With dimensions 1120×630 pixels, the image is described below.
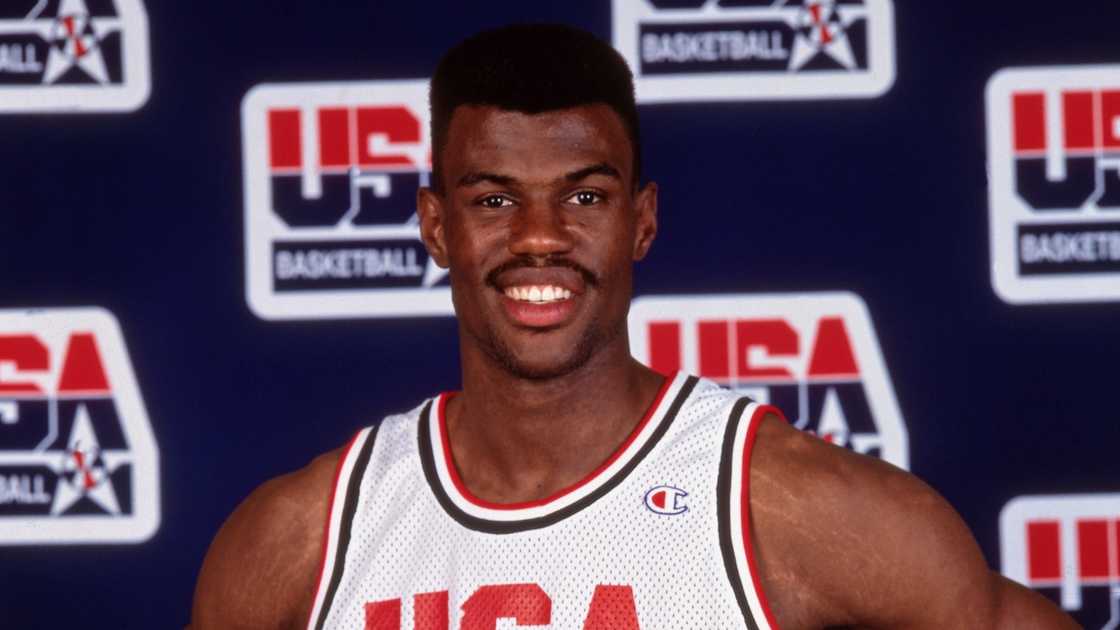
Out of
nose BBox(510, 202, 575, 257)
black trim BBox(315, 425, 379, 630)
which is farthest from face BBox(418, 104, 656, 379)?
black trim BBox(315, 425, 379, 630)

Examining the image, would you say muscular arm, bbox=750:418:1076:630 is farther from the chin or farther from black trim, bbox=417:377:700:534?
the chin

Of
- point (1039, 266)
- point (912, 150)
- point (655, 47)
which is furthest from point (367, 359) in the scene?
point (1039, 266)

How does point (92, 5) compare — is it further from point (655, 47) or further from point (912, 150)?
point (912, 150)

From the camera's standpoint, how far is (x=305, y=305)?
7.62 feet

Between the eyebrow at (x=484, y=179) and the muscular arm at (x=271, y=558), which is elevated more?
the eyebrow at (x=484, y=179)

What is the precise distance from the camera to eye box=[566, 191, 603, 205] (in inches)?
→ 60.2

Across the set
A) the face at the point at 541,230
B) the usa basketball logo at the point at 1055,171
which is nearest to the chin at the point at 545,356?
the face at the point at 541,230

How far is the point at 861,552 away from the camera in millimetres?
1497

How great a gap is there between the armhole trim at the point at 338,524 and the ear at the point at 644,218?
0.39 m

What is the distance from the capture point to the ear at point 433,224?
1.63 meters

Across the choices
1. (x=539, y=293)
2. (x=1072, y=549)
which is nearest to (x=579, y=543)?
(x=539, y=293)

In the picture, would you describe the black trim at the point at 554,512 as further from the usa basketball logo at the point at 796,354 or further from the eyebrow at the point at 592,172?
the usa basketball logo at the point at 796,354

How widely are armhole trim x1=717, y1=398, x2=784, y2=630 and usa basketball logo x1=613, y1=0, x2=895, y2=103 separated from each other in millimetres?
846

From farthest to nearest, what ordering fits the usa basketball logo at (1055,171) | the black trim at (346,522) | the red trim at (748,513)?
the usa basketball logo at (1055,171) → the black trim at (346,522) → the red trim at (748,513)
